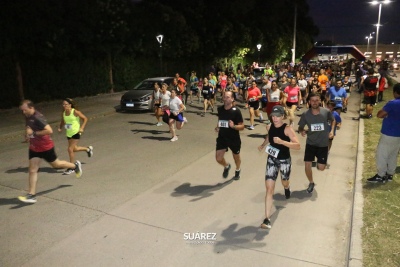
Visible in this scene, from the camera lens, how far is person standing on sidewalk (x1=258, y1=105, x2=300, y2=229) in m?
4.97

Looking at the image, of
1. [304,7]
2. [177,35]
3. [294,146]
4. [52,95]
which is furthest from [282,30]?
[294,146]

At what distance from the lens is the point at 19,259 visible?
4.31 meters

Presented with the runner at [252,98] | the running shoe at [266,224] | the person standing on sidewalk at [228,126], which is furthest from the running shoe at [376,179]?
the runner at [252,98]

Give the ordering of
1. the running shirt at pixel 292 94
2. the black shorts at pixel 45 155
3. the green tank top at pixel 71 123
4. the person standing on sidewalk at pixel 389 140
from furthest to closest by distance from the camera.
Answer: the running shirt at pixel 292 94
the green tank top at pixel 71 123
the person standing on sidewalk at pixel 389 140
the black shorts at pixel 45 155

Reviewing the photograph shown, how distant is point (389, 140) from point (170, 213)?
4265mm

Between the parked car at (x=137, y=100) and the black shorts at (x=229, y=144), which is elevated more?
the parked car at (x=137, y=100)

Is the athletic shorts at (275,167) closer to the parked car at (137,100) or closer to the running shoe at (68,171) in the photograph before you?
the running shoe at (68,171)

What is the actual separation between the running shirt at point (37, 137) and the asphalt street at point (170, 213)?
0.95 m

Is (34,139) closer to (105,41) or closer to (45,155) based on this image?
(45,155)

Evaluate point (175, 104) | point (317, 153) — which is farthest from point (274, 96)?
point (317, 153)

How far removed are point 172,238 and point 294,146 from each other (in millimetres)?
2187

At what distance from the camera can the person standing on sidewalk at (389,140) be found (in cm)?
621

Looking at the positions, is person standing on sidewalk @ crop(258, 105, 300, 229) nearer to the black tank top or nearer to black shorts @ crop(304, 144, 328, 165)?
the black tank top

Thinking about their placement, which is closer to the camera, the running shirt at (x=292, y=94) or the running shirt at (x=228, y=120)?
the running shirt at (x=228, y=120)
